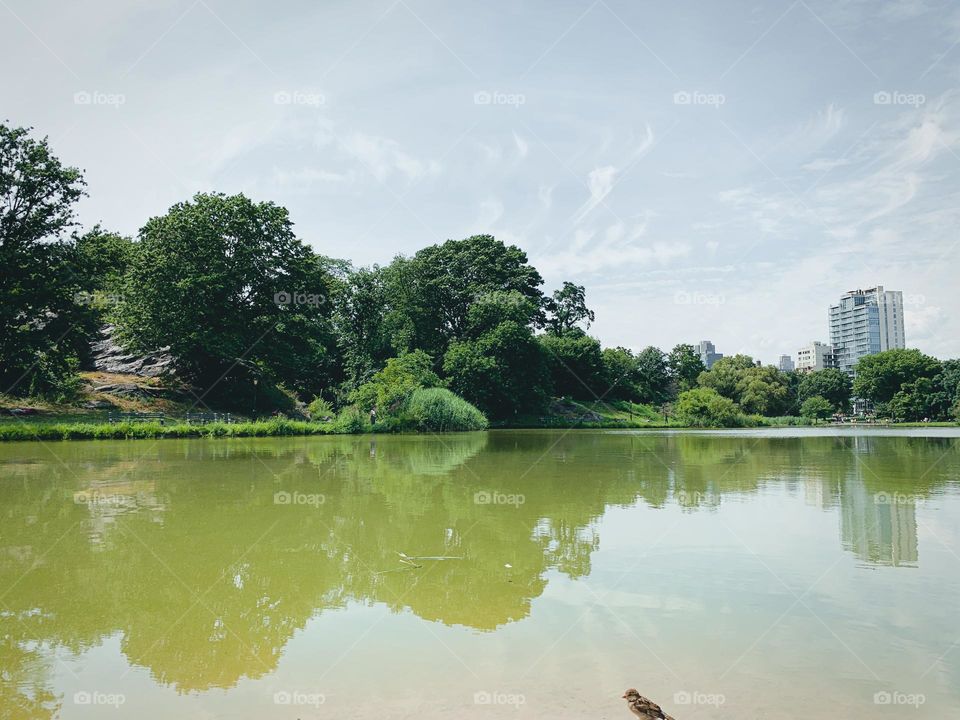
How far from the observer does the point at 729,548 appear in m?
8.33

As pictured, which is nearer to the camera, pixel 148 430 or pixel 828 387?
pixel 148 430

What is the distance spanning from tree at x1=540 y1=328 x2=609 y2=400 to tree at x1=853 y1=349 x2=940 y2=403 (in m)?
36.8

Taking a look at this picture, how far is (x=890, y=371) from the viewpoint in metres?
80.8

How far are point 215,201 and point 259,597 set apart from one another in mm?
37020

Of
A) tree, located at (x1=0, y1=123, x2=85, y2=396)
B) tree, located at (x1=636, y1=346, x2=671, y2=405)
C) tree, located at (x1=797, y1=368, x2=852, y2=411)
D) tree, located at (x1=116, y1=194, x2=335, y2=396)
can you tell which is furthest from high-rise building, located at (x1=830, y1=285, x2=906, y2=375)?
tree, located at (x1=0, y1=123, x2=85, y2=396)

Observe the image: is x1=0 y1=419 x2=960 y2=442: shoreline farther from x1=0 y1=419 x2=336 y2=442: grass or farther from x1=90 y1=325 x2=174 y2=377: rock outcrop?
x1=90 y1=325 x2=174 y2=377: rock outcrop

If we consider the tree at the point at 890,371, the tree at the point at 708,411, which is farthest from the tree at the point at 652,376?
the tree at the point at 890,371

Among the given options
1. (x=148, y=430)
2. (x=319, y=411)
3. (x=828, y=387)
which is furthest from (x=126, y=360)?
(x=828, y=387)

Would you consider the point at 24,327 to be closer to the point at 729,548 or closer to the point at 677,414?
the point at 729,548

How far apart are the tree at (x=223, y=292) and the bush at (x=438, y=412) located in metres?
8.59

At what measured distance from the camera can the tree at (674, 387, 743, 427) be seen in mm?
62312

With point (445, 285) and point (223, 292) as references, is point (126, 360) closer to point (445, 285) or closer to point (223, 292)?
point (223, 292)

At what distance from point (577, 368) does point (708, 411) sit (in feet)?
43.0

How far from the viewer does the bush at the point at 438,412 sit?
128 feet
